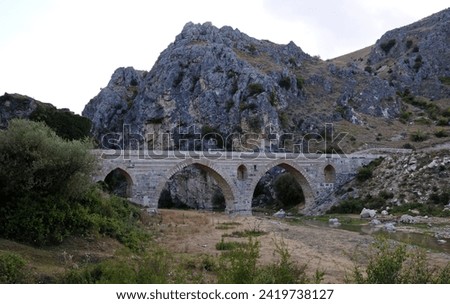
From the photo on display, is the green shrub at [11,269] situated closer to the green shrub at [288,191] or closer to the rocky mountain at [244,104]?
the green shrub at [288,191]

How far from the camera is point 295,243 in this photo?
1667cm

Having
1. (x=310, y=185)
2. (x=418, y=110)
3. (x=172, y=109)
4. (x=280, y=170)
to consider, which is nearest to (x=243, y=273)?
(x=310, y=185)

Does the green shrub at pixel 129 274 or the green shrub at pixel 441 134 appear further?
the green shrub at pixel 441 134

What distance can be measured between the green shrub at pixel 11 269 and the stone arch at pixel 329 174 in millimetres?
31019

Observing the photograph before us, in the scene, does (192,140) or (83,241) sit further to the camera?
(192,140)

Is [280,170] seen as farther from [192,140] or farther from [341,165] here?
[192,140]

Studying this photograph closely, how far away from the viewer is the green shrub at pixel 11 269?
290 inches

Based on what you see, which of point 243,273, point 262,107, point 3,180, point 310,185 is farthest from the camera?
point 262,107

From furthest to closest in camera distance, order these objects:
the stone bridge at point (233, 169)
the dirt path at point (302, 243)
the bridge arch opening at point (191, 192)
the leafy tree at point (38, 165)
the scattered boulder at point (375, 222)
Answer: the bridge arch opening at point (191, 192), the stone bridge at point (233, 169), the scattered boulder at point (375, 222), the dirt path at point (302, 243), the leafy tree at point (38, 165)

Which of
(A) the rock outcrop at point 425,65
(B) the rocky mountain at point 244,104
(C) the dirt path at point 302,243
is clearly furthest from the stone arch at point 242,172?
(A) the rock outcrop at point 425,65

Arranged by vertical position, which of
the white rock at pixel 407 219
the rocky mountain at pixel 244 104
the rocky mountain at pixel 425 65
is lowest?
the white rock at pixel 407 219

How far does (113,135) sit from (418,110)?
41750 mm

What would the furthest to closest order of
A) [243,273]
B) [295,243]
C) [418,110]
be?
[418,110]
[295,243]
[243,273]

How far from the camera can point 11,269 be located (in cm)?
759
